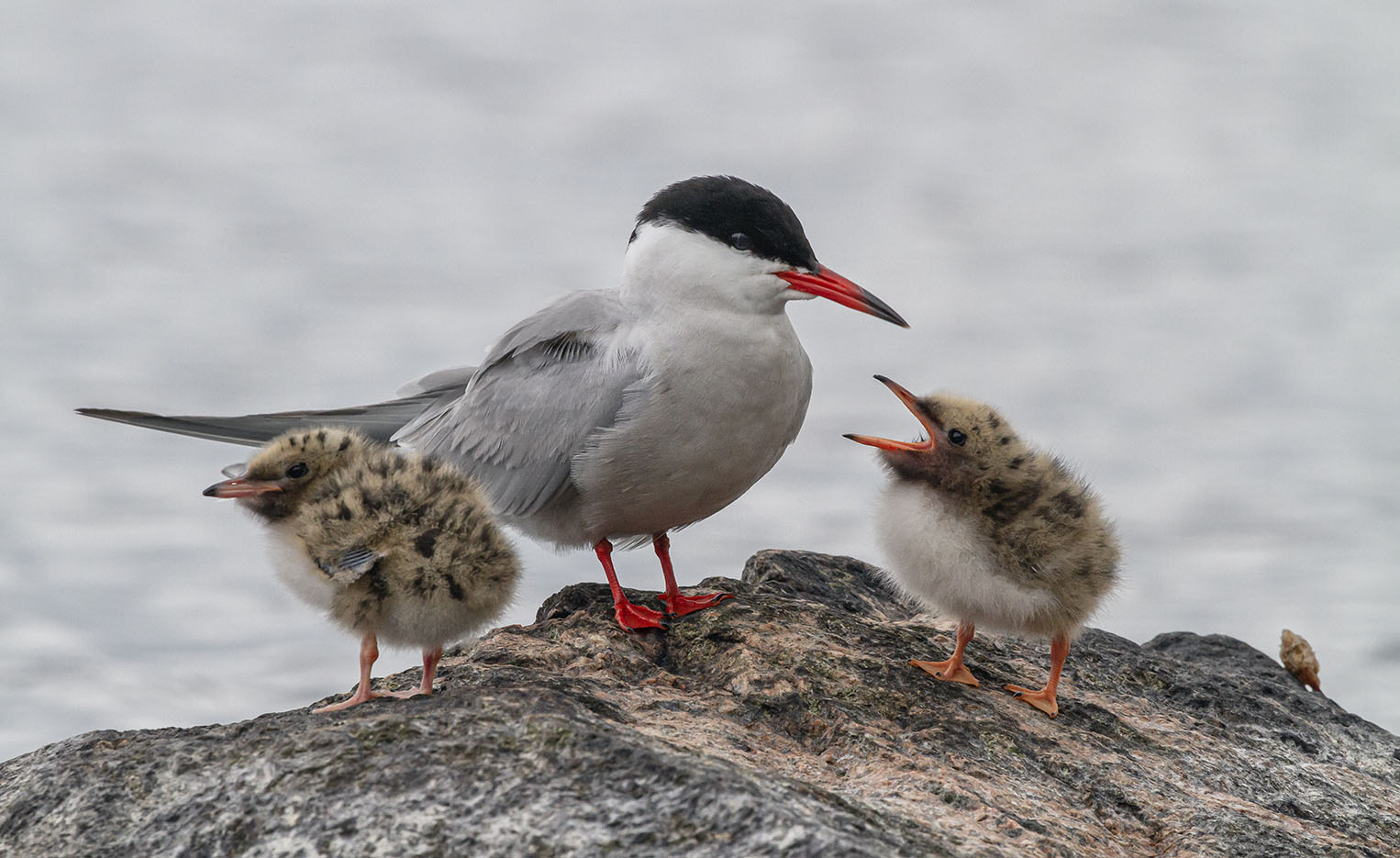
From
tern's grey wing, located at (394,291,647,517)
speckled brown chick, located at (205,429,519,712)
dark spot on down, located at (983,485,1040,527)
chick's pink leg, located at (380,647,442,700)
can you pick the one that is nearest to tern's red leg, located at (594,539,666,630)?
tern's grey wing, located at (394,291,647,517)

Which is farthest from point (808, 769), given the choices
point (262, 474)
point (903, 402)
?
point (262, 474)

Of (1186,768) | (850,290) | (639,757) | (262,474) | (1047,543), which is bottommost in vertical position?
(639,757)

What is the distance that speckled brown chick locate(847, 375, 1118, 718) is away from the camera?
5.09 metres

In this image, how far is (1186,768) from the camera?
4.89 meters

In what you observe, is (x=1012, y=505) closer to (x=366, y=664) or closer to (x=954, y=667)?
(x=954, y=667)

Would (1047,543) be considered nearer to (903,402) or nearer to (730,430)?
(903,402)

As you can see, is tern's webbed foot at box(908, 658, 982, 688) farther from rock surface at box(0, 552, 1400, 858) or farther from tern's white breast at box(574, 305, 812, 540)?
tern's white breast at box(574, 305, 812, 540)

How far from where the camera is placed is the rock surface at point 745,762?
3303mm

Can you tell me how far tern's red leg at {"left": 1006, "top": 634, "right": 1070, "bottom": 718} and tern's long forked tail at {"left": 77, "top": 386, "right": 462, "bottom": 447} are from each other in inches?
128

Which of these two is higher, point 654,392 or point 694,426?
point 654,392

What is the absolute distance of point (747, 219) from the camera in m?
6.14

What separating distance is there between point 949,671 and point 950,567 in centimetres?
41

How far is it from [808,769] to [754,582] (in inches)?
92.2

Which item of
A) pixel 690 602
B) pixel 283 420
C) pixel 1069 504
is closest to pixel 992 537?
pixel 1069 504
